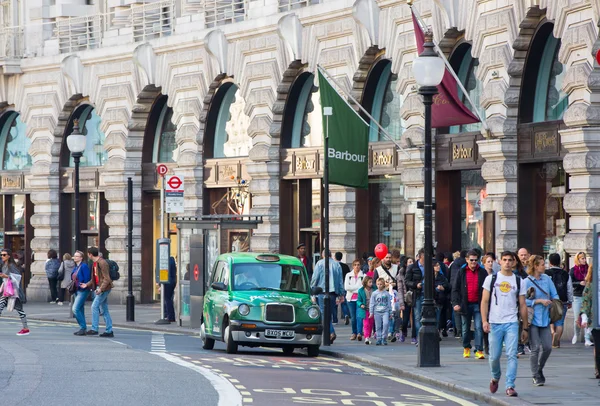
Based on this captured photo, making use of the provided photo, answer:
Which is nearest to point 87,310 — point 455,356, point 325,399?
point 455,356

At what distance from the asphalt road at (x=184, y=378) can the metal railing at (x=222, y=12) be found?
580 inches

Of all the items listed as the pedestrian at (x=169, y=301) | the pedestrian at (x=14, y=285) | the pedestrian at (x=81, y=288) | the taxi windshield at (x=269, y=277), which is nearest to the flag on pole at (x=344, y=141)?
the taxi windshield at (x=269, y=277)

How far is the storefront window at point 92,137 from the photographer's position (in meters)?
46.0

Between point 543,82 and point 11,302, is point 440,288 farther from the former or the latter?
point 11,302

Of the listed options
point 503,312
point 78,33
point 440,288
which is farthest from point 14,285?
point 78,33

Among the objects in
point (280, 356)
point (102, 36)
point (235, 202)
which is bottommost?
point (280, 356)

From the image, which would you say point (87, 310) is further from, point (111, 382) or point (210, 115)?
point (111, 382)

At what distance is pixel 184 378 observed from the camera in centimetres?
1892

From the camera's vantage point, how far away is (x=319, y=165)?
36156mm

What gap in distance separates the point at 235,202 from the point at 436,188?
31.1 ft

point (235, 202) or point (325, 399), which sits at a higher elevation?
point (235, 202)

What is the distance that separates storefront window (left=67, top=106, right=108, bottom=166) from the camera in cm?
4603

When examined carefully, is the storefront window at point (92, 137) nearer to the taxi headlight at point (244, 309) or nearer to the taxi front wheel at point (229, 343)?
the taxi front wheel at point (229, 343)

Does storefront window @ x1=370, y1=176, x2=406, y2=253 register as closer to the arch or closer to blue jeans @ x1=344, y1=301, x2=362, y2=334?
blue jeans @ x1=344, y1=301, x2=362, y2=334
